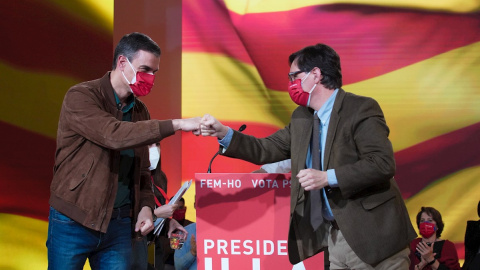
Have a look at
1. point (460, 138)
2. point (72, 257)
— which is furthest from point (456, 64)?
point (72, 257)

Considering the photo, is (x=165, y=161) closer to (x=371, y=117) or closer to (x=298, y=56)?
(x=298, y=56)

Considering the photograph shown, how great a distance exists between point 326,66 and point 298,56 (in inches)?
6.8

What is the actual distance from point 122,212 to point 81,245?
0.25 m

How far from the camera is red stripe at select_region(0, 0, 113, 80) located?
13.6ft

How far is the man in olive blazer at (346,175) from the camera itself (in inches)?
93.7

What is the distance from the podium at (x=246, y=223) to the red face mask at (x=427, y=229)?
2.08 m

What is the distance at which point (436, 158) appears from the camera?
5.32 m

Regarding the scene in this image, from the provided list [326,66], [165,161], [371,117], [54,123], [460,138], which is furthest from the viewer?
[165,161]

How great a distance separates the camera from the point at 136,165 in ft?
8.50

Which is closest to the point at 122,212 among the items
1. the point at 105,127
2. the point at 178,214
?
the point at 105,127

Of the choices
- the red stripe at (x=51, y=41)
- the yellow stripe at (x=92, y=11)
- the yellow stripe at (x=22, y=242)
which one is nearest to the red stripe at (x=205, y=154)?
the red stripe at (x=51, y=41)

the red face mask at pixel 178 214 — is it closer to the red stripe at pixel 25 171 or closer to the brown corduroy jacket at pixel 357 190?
the red stripe at pixel 25 171

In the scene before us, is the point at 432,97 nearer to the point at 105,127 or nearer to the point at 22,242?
the point at 105,127

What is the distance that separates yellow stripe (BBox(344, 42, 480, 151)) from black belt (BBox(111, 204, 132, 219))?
3.46m
